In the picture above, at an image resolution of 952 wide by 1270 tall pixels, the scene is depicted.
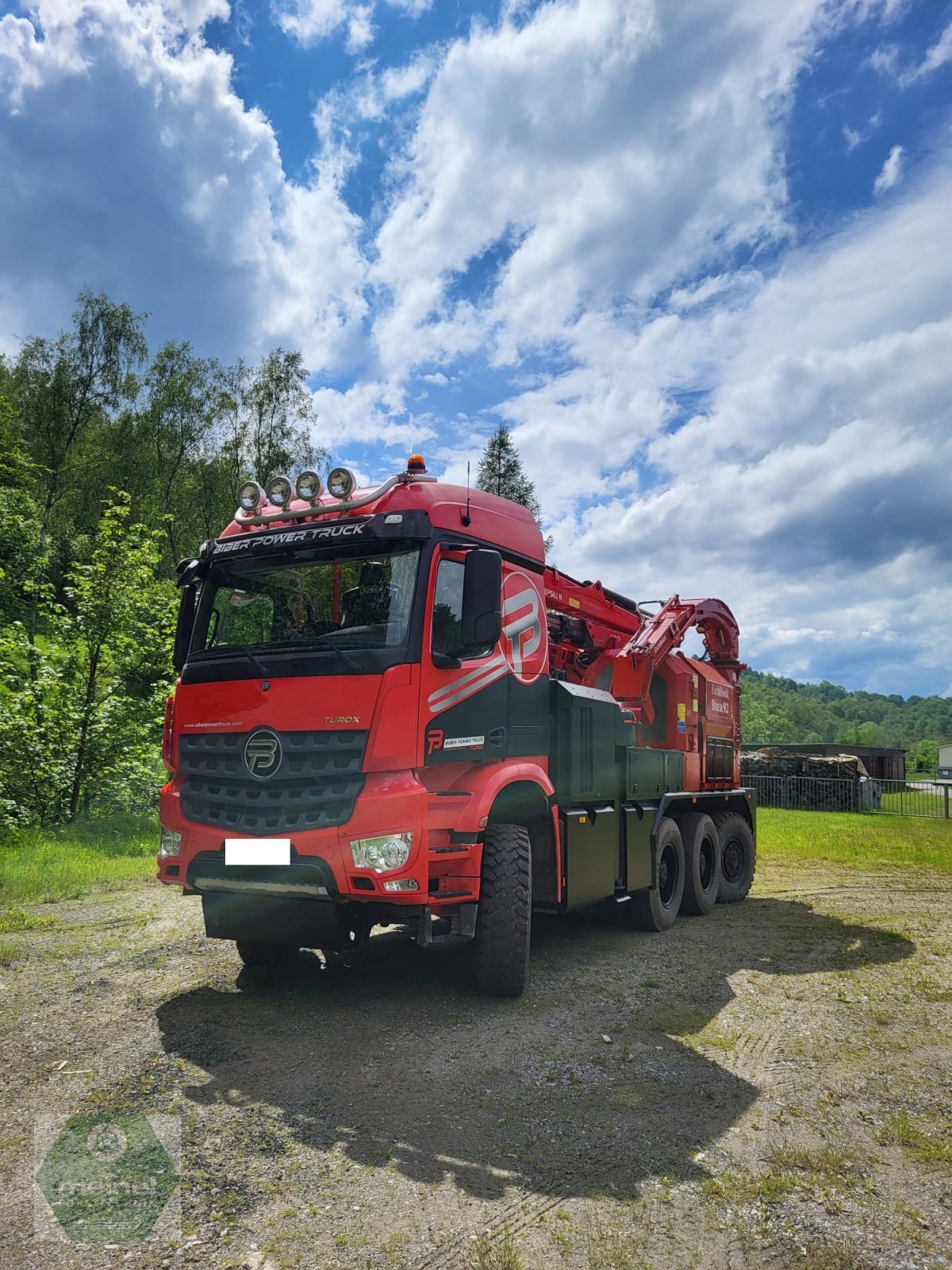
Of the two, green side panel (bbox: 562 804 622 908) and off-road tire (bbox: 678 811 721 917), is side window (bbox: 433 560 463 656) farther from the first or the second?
off-road tire (bbox: 678 811 721 917)

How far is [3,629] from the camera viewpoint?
14.8m

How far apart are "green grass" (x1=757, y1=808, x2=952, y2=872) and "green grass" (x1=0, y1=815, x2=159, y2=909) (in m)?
10.9

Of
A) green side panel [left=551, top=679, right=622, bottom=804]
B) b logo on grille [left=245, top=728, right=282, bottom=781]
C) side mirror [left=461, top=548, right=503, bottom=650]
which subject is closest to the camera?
b logo on grille [left=245, top=728, right=282, bottom=781]

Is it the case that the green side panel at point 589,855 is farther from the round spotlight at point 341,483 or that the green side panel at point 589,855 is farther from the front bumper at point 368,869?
the round spotlight at point 341,483

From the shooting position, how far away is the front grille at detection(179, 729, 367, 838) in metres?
5.34

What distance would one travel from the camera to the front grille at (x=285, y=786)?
5336mm

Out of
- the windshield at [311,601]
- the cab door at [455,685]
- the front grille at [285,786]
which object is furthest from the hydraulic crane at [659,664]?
the front grille at [285,786]

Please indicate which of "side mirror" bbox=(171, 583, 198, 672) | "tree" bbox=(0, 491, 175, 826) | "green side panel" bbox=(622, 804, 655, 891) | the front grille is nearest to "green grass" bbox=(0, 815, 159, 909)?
"tree" bbox=(0, 491, 175, 826)

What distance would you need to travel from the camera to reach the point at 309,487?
6.07 metres

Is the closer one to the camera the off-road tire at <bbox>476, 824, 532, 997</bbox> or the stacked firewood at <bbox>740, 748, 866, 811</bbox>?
the off-road tire at <bbox>476, 824, 532, 997</bbox>

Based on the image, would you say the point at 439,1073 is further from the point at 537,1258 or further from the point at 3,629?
the point at 3,629

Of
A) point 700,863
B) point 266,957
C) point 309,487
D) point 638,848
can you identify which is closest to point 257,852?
point 266,957

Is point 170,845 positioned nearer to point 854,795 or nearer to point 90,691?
Result: point 90,691

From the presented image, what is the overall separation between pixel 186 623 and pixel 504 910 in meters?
3.08
